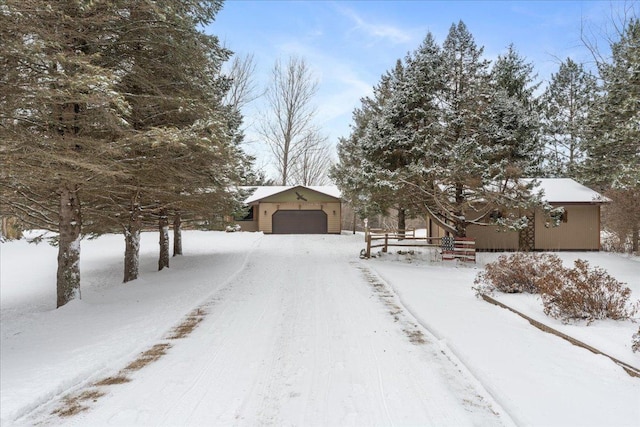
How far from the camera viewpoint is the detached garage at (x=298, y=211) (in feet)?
89.3

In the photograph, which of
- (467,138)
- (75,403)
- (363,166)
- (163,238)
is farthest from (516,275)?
(163,238)

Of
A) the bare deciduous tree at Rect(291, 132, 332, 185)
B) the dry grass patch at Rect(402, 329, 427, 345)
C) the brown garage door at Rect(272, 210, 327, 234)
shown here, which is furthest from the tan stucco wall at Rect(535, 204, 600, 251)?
the bare deciduous tree at Rect(291, 132, 332, 185)

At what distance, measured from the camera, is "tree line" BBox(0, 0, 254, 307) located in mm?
5152

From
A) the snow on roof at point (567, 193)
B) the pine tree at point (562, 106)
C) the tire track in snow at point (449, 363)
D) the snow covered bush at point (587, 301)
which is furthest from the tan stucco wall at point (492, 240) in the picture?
the snow covered bush at point (587, 301)

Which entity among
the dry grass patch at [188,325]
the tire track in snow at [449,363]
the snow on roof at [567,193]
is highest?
the snow on roof at [567,193]

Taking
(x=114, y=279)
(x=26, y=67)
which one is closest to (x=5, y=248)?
(x=114, y=279)

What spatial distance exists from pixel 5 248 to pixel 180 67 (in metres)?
17.1

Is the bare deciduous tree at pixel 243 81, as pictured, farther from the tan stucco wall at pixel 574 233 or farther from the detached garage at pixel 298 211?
the tan stucco wall at pixel 574 233

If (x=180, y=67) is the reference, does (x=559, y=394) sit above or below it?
below

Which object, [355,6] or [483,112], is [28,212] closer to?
[355,6]

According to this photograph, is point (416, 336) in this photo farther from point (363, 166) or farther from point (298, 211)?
point (298, 211)

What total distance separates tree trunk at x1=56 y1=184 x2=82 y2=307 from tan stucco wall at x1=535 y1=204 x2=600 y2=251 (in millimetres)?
18138

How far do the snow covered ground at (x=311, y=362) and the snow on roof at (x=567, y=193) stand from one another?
32.3 feet

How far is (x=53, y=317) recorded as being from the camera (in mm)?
6438
